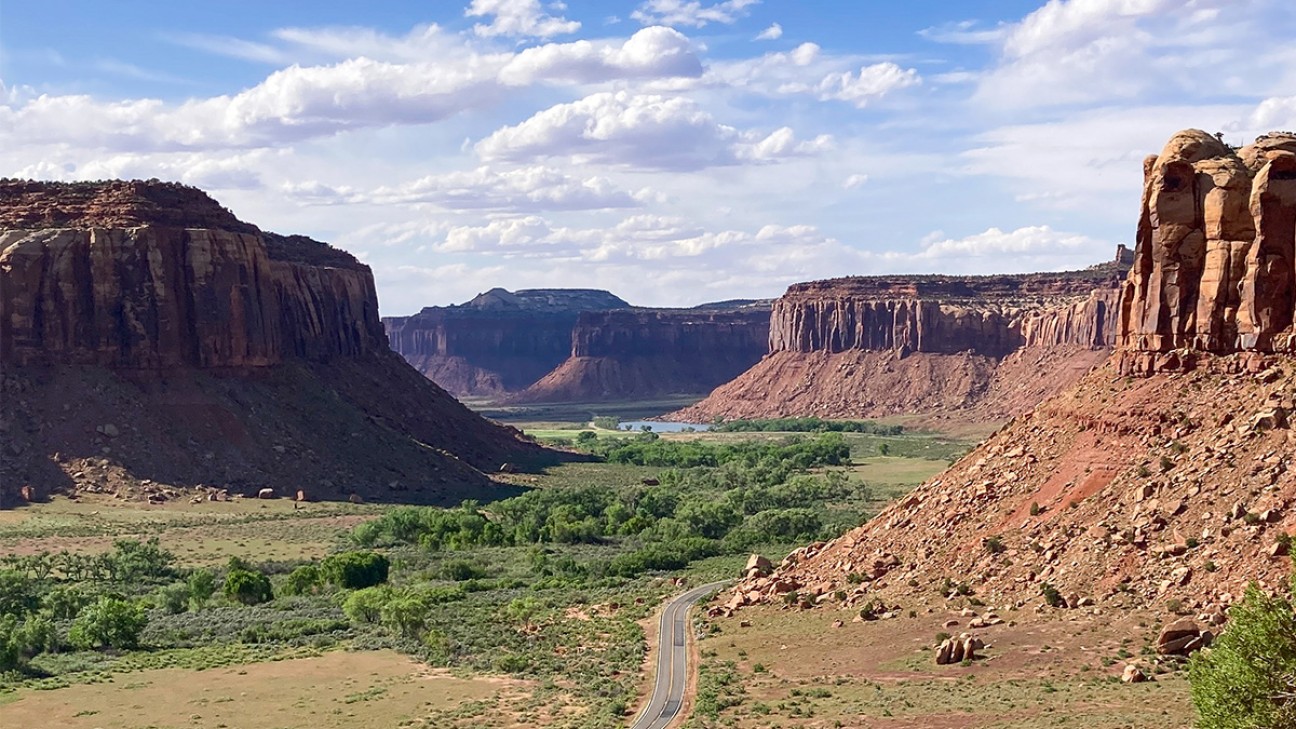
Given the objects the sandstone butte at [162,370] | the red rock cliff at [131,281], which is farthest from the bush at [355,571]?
the red rock cliff at [131,281]

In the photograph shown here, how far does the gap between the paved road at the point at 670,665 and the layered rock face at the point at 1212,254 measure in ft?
68.5

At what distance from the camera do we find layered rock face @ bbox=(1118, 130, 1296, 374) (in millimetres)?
57562

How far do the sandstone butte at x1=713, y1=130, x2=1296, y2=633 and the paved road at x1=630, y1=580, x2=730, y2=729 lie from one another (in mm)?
3957

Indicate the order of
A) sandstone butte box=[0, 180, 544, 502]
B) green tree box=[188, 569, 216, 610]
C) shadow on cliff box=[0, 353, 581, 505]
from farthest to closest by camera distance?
sandstone butte box=[0, 180, 544, 502] → shadow on cliff box=[0, 353, 581, 505] → green tree box=[188, 569, 216, 610]

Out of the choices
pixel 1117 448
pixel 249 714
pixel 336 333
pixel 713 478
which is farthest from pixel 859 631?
pixel 336 333

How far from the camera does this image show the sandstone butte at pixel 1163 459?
2095 inches

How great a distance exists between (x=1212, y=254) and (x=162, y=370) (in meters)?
95.9

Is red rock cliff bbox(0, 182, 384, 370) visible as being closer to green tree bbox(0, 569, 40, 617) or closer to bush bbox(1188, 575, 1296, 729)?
green tree bbox(0, 569, 40, 617)

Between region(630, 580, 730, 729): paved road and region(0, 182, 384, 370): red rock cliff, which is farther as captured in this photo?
region(0, 182, 384, 370): red rock cliff

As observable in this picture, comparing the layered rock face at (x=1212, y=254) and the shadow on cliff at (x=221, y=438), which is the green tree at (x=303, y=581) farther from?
the layered rock face at (x=1212, y=254)

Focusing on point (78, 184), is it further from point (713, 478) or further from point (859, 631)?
point (859, 631)

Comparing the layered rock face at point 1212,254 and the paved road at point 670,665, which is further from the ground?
the layered rock face at point 1212,254

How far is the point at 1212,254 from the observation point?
197 ft

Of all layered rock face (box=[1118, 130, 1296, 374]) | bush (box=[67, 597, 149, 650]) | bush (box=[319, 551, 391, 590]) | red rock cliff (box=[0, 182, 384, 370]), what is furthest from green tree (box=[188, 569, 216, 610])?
red rock cliff (box=[0, 182, 384, 370])
